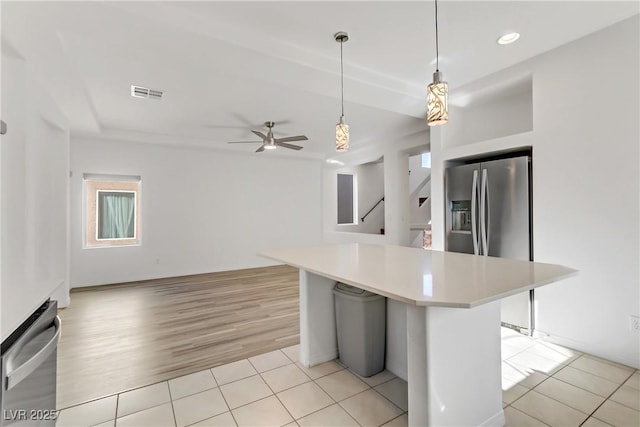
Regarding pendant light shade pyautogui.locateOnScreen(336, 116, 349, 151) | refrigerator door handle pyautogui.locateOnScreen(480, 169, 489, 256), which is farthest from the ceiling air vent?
refrigerator door handle pyautogui.locateOnScreen(480, 169, 489, 256)

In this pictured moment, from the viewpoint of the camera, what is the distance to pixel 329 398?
1.98m

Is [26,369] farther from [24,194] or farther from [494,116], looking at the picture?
[494,116]

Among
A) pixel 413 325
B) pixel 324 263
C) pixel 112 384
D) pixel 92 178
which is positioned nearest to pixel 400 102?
pixel 324 263

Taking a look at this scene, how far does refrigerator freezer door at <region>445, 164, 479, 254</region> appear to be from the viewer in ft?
10.9

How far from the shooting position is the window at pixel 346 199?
891 cm

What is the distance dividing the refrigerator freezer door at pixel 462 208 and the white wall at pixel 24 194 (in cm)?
357

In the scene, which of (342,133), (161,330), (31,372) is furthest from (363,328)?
(161,330)

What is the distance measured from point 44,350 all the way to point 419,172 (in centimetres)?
881

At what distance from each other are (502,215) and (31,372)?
3652 millimetres

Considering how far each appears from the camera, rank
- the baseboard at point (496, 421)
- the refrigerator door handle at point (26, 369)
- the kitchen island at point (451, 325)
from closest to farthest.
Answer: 1. the refrigerator door handle at point (26, 369)
2. the kitchen island at point (451, 325)
3. the baseboard at point (496, 421)

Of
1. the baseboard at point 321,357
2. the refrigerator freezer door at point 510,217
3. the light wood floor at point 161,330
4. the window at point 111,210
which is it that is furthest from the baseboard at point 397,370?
the window at point 111,210

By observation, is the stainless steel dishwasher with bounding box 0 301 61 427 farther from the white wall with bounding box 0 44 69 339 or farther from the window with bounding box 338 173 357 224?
the window with bounding box 338 173 357 224

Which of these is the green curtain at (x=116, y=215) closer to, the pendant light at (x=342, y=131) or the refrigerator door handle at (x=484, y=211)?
the pendant light at (x=342, y=131)

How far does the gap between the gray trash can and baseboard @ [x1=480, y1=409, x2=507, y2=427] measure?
79 centimetres
